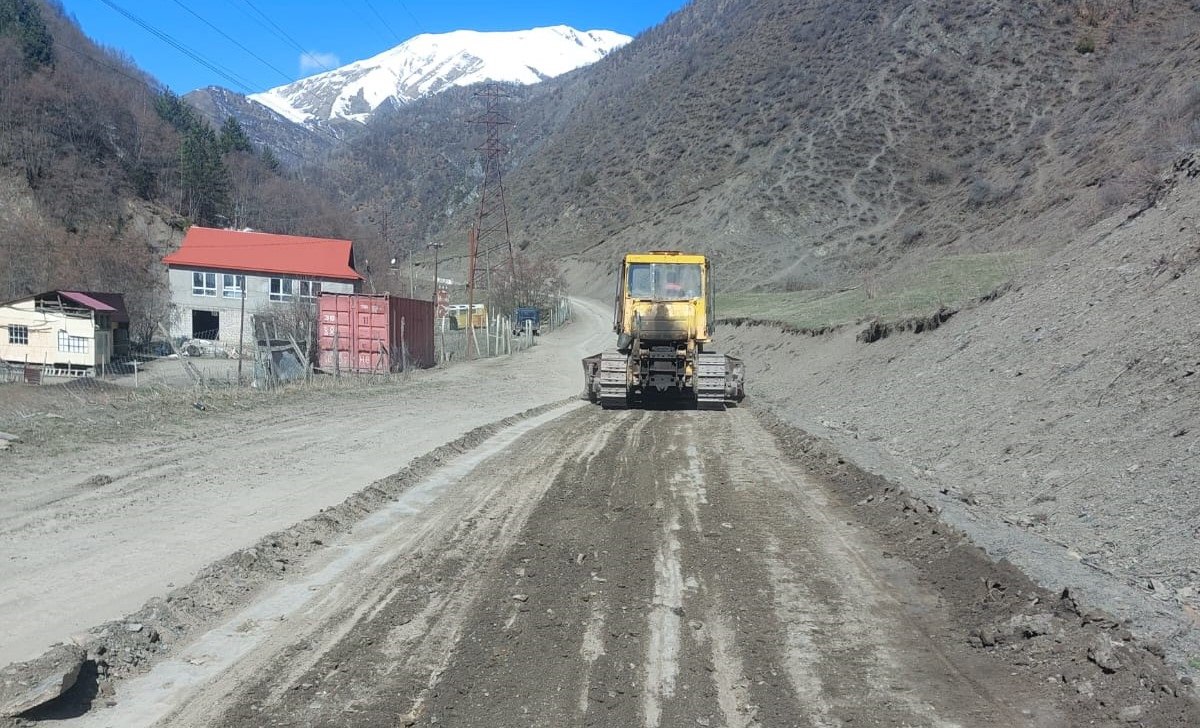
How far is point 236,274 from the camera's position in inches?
2381

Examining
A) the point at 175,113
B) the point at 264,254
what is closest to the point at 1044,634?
the point at 264,254

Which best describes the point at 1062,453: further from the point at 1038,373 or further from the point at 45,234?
the point at 45,234

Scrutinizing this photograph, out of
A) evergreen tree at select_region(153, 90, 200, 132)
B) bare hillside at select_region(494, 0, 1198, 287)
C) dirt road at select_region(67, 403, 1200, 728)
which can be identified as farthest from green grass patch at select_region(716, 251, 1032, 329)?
evergreen tree at select_region(153, 90, 200, 132)

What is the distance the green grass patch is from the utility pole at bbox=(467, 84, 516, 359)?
15683 millimetres

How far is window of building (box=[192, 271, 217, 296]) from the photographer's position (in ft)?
198

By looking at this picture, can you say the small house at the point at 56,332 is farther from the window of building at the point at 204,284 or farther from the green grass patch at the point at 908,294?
the green grass patch at the point at 908,294

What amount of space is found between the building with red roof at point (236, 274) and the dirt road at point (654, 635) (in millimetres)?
55719

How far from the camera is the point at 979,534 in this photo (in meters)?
7.52

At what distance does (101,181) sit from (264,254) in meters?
27.0

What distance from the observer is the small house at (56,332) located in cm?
4006

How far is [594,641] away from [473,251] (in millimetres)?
39010

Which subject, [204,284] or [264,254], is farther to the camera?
[264,254]

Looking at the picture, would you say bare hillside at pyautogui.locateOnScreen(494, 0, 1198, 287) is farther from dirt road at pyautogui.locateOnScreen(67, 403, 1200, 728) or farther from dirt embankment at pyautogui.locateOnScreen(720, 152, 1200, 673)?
dirt road at pyautogui.locateOnScreen(67, 403, 1200, 728)

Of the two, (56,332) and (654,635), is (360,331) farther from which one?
(654,635)
